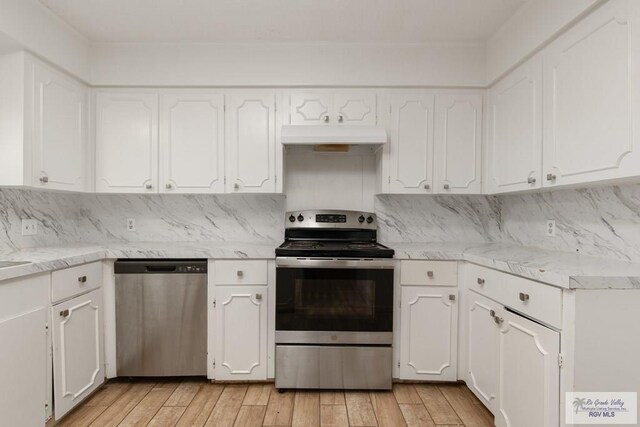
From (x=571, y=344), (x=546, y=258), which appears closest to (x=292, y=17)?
(x=546, y=258)

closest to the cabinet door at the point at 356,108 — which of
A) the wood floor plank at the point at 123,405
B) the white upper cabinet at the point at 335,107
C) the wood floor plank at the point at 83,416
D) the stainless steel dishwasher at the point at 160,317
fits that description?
the white upper cabinet at the point at 335,107

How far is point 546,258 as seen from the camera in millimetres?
1774

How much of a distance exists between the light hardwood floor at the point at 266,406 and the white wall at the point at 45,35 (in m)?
2.11

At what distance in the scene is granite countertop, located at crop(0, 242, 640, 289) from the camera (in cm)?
126

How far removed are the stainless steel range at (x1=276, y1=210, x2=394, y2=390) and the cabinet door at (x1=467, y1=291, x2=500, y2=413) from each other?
19.6 inches

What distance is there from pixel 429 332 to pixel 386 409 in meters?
0.55

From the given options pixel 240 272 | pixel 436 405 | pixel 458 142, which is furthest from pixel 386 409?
pixel 458 142

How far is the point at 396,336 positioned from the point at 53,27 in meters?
2.92

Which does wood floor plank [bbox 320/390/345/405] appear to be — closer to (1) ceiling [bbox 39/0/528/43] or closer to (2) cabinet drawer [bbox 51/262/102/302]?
(2) cabinet drawer [bbox 51/262/102/302]

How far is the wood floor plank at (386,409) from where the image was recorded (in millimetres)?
1858

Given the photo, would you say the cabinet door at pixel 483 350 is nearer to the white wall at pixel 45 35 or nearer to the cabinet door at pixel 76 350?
the cabinet door at pixel 76 350

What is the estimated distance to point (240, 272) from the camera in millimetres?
2209

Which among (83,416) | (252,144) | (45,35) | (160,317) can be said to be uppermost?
(45,35)
